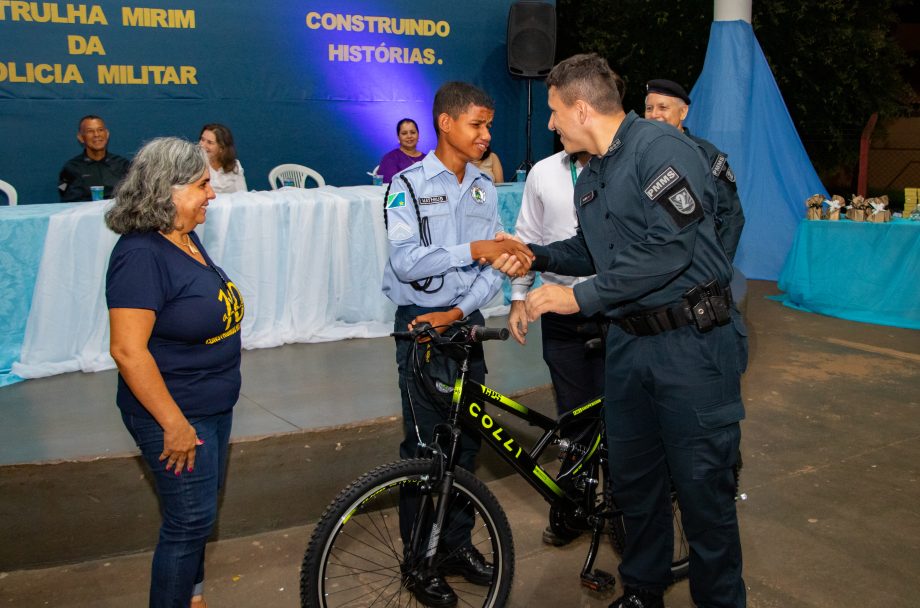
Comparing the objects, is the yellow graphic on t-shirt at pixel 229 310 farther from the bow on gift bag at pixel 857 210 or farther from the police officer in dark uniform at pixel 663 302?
the bow on gift bag at pixel 857 210

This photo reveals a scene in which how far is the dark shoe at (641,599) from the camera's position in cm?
290

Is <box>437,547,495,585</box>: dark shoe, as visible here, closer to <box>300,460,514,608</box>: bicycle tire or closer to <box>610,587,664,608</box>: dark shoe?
<box>300,460,514,608</box>: bicycle tire

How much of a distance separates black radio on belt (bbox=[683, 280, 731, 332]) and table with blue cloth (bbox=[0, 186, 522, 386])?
378 cm

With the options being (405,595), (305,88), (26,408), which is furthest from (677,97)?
Result: (305,88)

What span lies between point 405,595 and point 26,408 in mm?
2445

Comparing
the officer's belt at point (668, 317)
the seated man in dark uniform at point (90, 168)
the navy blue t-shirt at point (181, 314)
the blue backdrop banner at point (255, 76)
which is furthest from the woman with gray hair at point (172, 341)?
the blue backdrop banner at point (255, 76)

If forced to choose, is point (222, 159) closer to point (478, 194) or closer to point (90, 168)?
point (90, 168)

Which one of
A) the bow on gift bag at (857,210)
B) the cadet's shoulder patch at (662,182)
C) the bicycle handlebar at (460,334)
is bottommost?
the bicycle handlebar at (460,334)

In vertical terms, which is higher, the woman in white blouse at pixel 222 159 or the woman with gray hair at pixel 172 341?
the woman in white blouse at pixel 222 159

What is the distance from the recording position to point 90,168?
6.98 meters

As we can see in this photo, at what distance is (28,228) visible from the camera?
16.6ft

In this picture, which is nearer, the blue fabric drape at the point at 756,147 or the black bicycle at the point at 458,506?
the black bicycle at the point at 458,506

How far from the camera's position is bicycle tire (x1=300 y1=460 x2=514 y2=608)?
253cm

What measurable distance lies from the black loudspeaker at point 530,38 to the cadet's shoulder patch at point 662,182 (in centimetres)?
826
